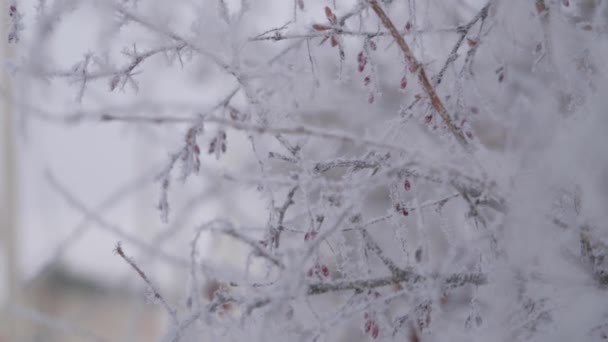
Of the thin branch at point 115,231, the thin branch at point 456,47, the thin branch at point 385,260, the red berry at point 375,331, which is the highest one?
the thin branch at point 456,47

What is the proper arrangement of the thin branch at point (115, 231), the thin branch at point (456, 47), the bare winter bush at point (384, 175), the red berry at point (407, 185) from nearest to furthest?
the bare winter bush at point (384, 175), the red berry at point (407, 185), the thin branch at point (456, 47), the thin branch at point (115, 231)

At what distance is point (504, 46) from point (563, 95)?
0.63ft

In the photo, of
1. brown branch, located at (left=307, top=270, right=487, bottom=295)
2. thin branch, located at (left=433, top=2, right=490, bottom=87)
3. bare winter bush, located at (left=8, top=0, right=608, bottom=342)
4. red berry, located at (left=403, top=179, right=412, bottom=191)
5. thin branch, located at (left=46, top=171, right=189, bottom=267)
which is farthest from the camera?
thin branch, located at (left=46, top=171, right=189, bottom=267)

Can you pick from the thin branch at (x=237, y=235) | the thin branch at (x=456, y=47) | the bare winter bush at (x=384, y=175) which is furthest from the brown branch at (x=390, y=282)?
the thin branch at (x=456, y=47)

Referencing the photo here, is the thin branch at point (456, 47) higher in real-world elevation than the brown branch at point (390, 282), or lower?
higher

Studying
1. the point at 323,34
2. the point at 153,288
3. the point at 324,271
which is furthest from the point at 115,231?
the point at 323,34

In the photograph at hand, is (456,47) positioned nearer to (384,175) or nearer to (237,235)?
(384,175)

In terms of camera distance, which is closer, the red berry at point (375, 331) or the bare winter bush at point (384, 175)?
the bare winter bush at point (384, 175)

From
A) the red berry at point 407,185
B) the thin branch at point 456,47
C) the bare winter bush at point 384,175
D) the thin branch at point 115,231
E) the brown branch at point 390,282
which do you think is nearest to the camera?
the bare winter bush at point 384,175

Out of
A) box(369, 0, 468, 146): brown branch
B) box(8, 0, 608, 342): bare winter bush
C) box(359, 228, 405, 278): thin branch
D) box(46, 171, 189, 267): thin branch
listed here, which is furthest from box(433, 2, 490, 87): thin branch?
box(46, 171, 189, 267): thin branch

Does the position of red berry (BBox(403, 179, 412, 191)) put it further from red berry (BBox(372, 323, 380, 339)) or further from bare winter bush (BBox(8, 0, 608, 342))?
red berry (BBox(372, 323, 380, 339))

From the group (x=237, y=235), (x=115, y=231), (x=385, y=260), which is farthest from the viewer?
(x=115, y=231)

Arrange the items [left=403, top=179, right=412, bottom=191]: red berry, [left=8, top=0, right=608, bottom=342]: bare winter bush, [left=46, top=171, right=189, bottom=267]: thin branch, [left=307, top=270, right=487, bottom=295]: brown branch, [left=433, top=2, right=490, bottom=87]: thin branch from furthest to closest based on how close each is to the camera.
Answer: [left=46, top=171, right=189, bottom=267]: thin branch, [left=433, top=2, right=490, bottom=87]: thin branch, [left=403, top=179, right=412, bottom=191]: red berry, [left=307, top=270, right=487, bottom=295]: brown branch, [left=8, top=0, right=608, bottom=342]: bare winter bush

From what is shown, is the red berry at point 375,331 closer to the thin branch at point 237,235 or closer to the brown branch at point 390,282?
the brown branch at point 390,282
